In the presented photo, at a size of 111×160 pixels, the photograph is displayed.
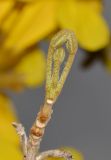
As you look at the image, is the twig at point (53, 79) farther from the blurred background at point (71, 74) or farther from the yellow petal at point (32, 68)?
the yellow petal at point (32, 68)

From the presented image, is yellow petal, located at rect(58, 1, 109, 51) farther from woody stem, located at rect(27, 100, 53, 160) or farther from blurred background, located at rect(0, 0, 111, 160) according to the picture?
woody stem, located at rect(27, 100, 53, 160)

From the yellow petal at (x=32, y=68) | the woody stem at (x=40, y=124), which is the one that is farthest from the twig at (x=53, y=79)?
the yellow petal at (x=32, y=68)

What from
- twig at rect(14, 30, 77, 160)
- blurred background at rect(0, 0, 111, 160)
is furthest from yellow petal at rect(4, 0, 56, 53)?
twig at rect(14, 30, 77, 160)

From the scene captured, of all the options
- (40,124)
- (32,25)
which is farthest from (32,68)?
(40,124)

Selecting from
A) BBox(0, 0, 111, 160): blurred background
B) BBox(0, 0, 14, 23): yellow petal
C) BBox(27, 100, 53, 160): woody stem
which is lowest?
BBox(0, 0, 111, 160): blurred background

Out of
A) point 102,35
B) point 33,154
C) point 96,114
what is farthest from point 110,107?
point 33,154

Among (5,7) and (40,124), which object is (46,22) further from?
(40,124)

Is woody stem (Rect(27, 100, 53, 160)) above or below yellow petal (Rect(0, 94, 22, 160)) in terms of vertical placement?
above
